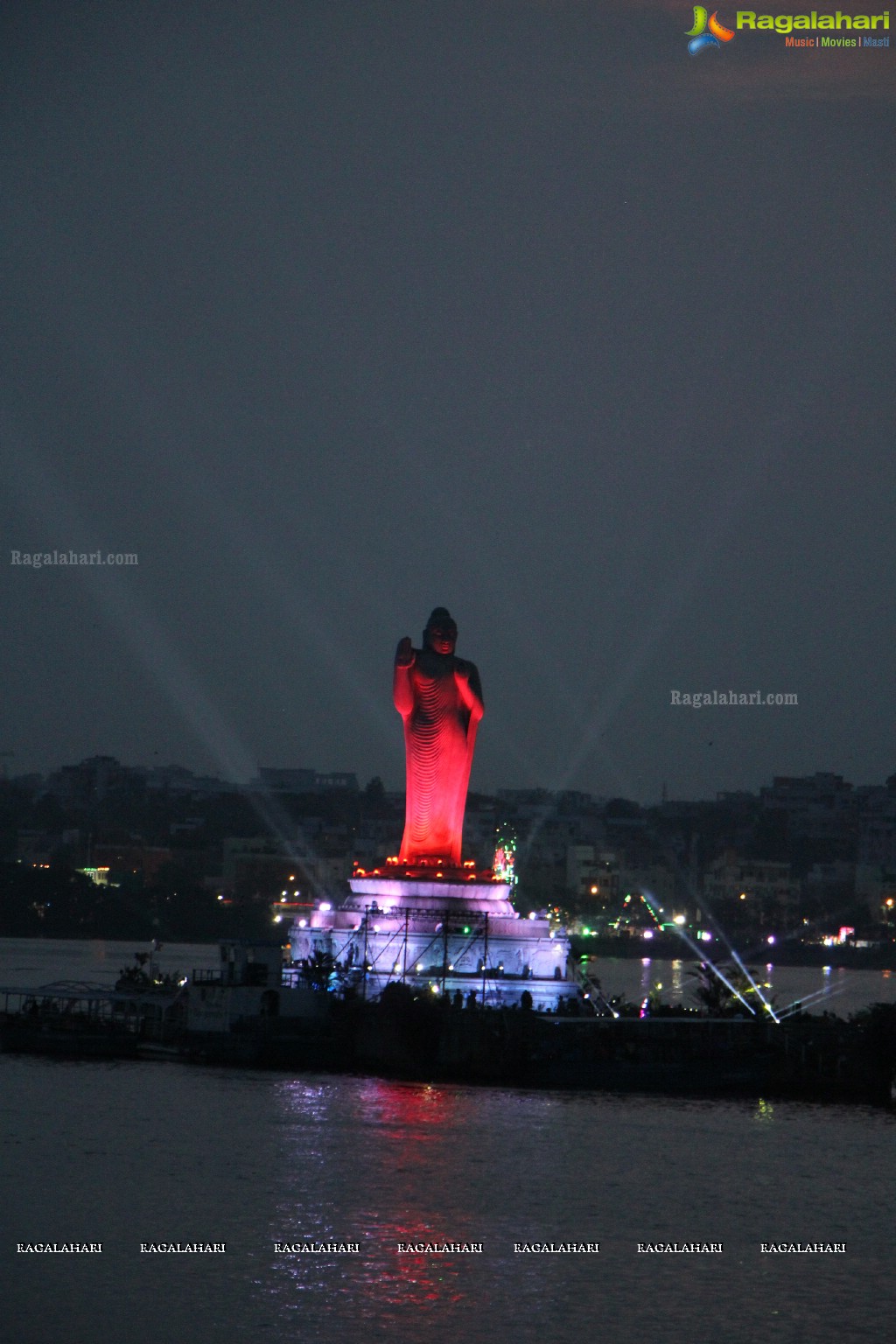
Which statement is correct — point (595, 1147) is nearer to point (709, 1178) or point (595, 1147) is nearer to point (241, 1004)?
point (709, 1178)

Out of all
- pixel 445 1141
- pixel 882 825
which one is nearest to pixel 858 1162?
pixel 445 1141

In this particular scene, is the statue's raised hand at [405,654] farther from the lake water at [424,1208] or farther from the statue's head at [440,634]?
the lake water at [424,1208]

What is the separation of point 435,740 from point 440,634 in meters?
1.89

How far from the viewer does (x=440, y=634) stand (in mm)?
38562

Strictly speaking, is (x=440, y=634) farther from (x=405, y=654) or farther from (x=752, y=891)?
(x=752, y=891)

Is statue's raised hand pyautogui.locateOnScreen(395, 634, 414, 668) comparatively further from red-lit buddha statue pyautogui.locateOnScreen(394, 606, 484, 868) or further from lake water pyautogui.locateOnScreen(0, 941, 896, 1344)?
lake water pyautogui.locateOnScreen(0, 941, 896, 1344)

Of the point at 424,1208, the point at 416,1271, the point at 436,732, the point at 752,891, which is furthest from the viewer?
the point at 752,891

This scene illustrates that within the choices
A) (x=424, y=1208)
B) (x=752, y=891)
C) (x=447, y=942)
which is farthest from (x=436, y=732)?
(x=752, y=891)

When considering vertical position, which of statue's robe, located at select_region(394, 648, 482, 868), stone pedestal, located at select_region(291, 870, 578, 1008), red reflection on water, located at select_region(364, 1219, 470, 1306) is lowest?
red reflection on water, located at select_region(364, 1219, 470, 1306)

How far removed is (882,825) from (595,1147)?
11023 centimetres

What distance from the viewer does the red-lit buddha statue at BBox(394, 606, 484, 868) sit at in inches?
1499

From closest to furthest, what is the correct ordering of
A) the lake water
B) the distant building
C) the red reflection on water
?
the lake water < the red reflection on water < the distant building

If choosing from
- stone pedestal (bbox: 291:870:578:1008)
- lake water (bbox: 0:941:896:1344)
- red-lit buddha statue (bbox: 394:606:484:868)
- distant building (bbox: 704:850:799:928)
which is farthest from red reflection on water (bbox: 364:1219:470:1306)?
distant building (bbox: 704:850:799:928)

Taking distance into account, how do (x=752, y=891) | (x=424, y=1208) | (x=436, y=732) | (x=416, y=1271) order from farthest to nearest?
(x=752, y=891) → (x=436, y=732) → (x=424, y=1208) → (x=416, y=1271)
